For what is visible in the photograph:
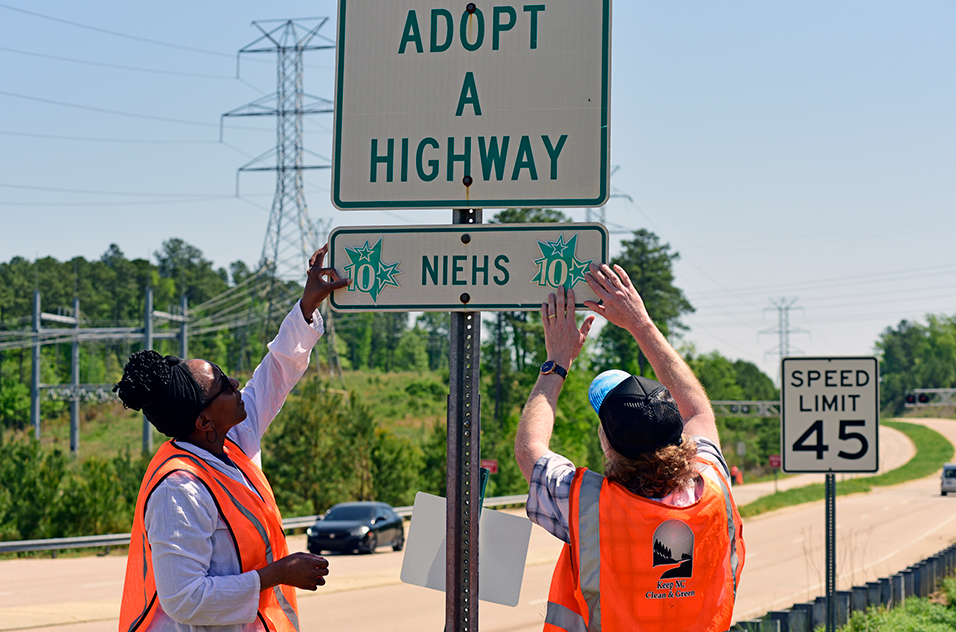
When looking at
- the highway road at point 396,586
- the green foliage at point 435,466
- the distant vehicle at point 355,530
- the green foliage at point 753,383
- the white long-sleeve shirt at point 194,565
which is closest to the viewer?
the white long-sleeve shirt at point 194,565

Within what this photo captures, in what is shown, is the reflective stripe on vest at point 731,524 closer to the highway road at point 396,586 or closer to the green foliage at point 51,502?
the highway road at point 396,586

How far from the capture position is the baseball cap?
7.93 feet

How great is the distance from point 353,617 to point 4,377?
69736 millimetres

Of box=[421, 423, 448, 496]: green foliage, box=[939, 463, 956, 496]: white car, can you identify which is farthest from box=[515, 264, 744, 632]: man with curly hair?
box=[939, 463, 956, 496]: white car

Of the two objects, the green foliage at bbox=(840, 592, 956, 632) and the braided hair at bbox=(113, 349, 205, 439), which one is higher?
the braided hair at bbox=(113, 349, 205, 439)

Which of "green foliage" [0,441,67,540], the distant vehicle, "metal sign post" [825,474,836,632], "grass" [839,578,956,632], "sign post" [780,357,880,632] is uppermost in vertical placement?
"sign post" [780,357,880,632]

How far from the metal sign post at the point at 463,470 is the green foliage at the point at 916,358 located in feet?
523

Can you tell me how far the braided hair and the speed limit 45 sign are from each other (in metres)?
5.83

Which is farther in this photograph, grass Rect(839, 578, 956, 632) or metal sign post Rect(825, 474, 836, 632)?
grass Rect(839, 578, 956, 632)

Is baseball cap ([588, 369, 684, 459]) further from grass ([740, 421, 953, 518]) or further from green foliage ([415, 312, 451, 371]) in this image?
green foliage ([415, 312, 451, 371])

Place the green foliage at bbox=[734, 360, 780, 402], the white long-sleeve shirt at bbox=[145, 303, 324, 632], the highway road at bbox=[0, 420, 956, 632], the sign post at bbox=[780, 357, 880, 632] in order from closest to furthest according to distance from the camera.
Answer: the white long-sleeve shirt at bbox=[145, 303, 324, 632] < the sign post at bbox=[780, 357, 880, 632] < the highway road at bbox=[0, 420, 956, 632] < the green foliage at bbox=[734, 360, 780, 402]

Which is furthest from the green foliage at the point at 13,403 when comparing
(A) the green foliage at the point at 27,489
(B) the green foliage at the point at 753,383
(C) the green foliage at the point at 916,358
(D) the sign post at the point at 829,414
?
(C) the green foliage at the point at 916,358

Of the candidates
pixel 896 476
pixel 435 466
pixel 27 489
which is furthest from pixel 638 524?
pixel 896 476

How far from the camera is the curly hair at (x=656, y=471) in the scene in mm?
2439
